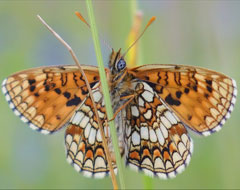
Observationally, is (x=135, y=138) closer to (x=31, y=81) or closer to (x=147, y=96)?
(x=147, y=96)

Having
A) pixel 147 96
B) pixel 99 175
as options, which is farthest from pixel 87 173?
pixel 147 96

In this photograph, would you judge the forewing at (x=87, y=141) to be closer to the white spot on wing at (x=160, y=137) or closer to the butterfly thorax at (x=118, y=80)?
the butterfly thorax at (x=118, y=80)

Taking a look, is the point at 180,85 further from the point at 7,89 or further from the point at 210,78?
the point at 7,89

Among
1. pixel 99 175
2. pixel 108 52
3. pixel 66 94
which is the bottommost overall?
pixel 99 175

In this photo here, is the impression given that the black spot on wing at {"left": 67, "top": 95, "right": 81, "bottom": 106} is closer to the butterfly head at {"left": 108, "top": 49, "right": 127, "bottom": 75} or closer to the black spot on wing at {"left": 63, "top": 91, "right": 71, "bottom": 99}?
the black spot on wing at {"left": 63, "top": 91, "right": 71, "bottom": 99}

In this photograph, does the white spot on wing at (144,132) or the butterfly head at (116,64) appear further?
the white spot on wing at (144,132)

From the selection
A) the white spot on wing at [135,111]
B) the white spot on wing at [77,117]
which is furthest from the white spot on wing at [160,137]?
the white spot on wing at [77,117]


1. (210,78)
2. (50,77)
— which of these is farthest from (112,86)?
(210,78)
